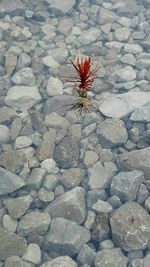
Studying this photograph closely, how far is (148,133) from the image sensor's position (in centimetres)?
520

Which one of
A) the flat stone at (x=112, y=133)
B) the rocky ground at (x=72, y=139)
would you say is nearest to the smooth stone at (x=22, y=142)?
the rocky ground at (x=72, y=139)

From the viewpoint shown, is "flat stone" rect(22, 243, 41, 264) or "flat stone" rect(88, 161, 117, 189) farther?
"flat stone" rect(88, 161, 117, 189)

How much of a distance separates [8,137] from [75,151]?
0.89 m

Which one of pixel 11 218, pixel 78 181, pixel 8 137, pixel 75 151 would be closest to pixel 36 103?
pixel 8 137

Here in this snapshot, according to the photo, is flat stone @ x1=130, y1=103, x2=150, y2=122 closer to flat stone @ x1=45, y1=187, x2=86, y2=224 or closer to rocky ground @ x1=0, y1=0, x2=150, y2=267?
rocky ground @ x1=0, y1=0, x2=150, y2=267

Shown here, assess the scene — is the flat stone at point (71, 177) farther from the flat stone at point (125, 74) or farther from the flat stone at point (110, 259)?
the flat stone at point (125, 74)

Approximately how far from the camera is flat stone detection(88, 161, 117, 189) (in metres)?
4.86

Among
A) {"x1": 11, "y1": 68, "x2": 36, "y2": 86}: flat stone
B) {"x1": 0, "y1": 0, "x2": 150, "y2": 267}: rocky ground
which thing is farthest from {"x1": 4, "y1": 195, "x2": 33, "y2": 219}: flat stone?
{"x1": 11, "y1": 68, "x2": 36, "y2": 86}: flat stone

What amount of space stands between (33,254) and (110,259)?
30.2 inches

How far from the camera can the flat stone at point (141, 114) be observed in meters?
5.32

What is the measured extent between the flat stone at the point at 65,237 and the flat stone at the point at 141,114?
5.27 ft

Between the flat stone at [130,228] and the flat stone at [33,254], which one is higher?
the flat stone at [130,228]

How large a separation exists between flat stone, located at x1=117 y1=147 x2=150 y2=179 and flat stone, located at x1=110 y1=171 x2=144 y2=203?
0.42 feet

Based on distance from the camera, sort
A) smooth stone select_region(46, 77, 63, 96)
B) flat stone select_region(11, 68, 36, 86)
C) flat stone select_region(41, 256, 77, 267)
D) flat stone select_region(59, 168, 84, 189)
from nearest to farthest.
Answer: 1. flat stone select_region(41, 256, 77, 267)
2. flat stone select_region(59, 168, 84, 189)
3. smooth stone select_region(46, 77, 63, 96)
4. flat stone select_region(11, 68, 36, 86)
